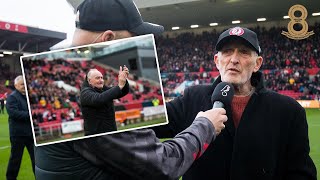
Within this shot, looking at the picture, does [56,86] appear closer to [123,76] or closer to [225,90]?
[123,76]

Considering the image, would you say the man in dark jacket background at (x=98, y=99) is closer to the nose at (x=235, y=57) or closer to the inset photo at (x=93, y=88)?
the inset photo at (x=93, y=88)

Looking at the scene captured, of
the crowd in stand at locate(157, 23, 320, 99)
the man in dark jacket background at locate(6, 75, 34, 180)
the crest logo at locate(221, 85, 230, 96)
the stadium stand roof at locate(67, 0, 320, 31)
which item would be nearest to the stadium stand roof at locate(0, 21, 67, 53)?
the stadium stand roof at locate(67, 0, 320, 31)

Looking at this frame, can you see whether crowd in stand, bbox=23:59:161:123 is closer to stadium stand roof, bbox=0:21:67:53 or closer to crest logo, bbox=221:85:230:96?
crest logo, bbox=221:85:230:96

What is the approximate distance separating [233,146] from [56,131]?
1432 mm

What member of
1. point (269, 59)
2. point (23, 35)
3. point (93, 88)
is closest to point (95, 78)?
point (93, 88)

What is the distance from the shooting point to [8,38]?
3219 cm

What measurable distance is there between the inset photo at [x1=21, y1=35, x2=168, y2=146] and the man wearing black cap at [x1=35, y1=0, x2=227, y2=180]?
0.16 m

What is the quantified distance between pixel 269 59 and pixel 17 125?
27.0m

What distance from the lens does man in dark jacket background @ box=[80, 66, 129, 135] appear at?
1.06 m

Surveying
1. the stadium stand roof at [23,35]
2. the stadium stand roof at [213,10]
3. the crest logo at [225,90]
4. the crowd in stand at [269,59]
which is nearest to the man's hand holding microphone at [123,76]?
the crest logo at [225,90]

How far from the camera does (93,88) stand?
107 cm

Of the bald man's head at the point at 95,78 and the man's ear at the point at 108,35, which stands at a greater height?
the man's ear at the point at 108,35

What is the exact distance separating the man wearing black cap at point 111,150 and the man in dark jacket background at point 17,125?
464cm

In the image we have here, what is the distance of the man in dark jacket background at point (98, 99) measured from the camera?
1.06m
